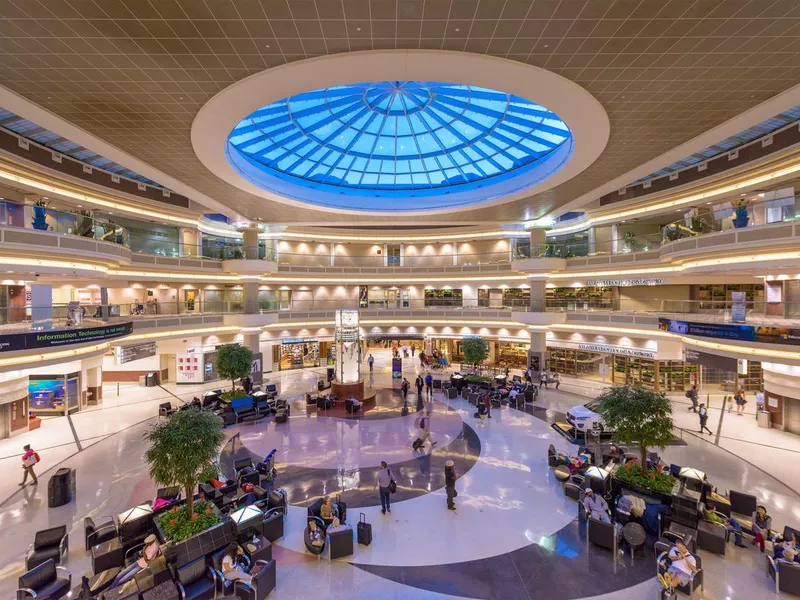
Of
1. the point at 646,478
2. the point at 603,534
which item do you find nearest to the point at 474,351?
the point at 646,478

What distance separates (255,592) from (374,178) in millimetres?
22669

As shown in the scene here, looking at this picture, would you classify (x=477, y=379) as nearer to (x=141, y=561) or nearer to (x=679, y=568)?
(x=679, y=568)

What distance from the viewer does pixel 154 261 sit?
23000 mm

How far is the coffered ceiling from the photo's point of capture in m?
7.25

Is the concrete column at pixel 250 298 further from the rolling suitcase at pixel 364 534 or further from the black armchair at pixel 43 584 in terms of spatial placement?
the rolling suitcase at pixel 364 534

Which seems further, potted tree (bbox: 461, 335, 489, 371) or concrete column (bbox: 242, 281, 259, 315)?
concrete column (bbox: 242, 281, 259, 315)

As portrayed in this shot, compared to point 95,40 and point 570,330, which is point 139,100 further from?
point 570,330

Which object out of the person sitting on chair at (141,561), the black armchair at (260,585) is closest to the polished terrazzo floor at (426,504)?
the black armchair at (260,585)

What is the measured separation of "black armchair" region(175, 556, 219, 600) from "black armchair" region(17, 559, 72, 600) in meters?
2.15

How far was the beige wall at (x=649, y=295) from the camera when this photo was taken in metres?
25.1

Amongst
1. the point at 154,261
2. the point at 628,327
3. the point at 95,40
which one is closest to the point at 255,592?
the point at 95,40

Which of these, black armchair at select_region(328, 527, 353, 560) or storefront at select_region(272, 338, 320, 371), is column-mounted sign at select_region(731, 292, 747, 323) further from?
storefront at select_region(272, 338, 320, 371)

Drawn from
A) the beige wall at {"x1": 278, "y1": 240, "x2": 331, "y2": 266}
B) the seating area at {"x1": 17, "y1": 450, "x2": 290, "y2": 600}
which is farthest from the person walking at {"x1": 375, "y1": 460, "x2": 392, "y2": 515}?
the beige wall at {"x1": 278, "y1": 240, "x2": 331, "y2": 266}

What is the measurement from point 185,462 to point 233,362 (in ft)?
40.4
